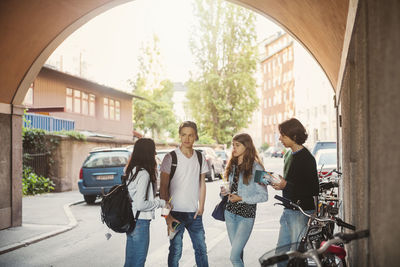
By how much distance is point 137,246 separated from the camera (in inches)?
176

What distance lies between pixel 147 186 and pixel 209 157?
1814cm

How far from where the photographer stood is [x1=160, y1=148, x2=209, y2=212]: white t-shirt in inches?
188

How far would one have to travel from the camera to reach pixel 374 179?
252 centimetres

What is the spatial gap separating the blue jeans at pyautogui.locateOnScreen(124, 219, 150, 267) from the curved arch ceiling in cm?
395

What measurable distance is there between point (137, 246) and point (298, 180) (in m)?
1.67

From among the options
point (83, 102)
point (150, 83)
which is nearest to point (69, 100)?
point (83, 102)

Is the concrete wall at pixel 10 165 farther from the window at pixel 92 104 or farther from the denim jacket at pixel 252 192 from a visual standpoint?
the window at pixel 92 104

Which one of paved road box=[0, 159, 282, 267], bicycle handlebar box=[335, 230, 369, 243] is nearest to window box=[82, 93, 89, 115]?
paved road box=[0, 159, 282, 267]

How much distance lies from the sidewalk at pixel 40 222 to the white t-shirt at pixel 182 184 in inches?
159

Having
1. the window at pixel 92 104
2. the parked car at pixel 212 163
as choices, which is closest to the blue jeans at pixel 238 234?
the parked car at pixel 212 163

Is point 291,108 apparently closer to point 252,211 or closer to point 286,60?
point 286,60

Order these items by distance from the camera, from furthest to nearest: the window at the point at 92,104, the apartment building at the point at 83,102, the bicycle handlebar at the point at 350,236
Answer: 1. the window at the point at 92,104
2. the apartment building at the point at 83,102
3. the bicycle handlebar at the point at 350,236

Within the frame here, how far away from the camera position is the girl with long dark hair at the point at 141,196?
4457 millimetres

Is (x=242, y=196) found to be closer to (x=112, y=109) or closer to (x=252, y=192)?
(x=252, y=192)
